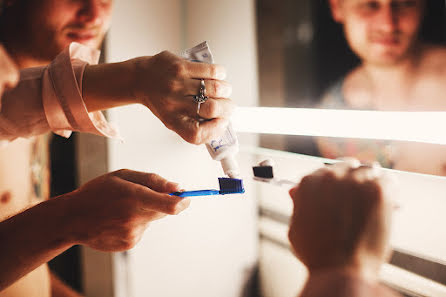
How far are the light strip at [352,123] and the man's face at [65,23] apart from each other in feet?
1.42

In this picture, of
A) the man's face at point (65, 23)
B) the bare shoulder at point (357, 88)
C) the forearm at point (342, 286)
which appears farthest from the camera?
the man's face at point (65, 23)

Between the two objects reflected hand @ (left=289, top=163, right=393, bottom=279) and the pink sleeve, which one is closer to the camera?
reflected hand @ (left=289, top=163, right=393, bottom=279)

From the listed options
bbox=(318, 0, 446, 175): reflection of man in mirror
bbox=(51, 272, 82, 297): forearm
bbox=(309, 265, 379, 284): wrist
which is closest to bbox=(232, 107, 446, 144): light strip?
bbox=(318, 0, 446, 175): reflection of man in mirror

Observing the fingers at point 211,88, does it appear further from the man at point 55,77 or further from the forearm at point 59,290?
the forearm at point 59,290

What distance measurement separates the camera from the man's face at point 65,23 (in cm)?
79

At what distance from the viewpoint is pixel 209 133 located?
0.51 m

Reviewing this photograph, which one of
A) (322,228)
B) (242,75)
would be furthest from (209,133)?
(242,75)

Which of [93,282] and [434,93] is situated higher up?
[434,93]

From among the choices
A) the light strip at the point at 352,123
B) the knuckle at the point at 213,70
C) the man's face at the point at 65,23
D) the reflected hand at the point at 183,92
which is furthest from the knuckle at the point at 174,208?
the man's face at the point at 65,23

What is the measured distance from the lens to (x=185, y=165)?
3.27 feet

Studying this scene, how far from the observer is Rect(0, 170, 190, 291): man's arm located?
531 mm

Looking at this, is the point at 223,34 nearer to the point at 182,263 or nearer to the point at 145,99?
the point at 145,99

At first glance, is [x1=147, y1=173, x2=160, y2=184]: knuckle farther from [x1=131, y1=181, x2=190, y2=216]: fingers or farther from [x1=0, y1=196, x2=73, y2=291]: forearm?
[x1=0, y1=196, x2=73, y2=291]: forearm

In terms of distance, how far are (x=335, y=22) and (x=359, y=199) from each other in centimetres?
→ 47
